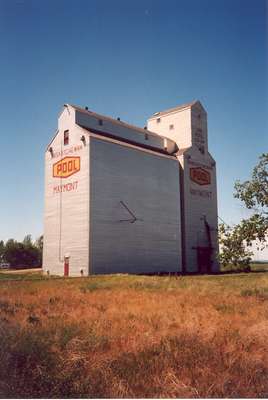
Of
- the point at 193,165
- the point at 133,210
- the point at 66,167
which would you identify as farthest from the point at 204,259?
the point at 66,167

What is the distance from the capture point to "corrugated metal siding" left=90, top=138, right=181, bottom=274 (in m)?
35.3

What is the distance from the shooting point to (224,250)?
19.2 metres

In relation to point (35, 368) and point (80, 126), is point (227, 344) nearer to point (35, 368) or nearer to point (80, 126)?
point (35, 368)

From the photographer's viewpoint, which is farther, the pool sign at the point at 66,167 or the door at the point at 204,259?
the door at the point at 204,259

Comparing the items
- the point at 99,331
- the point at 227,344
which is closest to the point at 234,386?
the point at 227,344

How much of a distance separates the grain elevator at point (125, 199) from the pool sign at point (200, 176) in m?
0.13

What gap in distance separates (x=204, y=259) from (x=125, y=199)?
1632 centimetres

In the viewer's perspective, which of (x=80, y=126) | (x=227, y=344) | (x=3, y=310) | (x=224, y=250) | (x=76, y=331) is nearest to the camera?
(x=227, y=344)

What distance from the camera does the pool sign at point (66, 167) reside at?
3734 cm

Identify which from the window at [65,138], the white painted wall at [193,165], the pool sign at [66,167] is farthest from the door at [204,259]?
the window at [65,138]

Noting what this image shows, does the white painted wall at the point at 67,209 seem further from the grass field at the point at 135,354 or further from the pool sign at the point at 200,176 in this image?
the grass field at the point at 135,354

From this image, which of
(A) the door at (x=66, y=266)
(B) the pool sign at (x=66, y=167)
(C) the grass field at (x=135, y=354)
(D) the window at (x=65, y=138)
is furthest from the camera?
(D) the window at (x=65, y=138)

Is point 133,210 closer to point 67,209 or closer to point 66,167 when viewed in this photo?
point 67,209

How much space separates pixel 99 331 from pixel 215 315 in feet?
13.1
